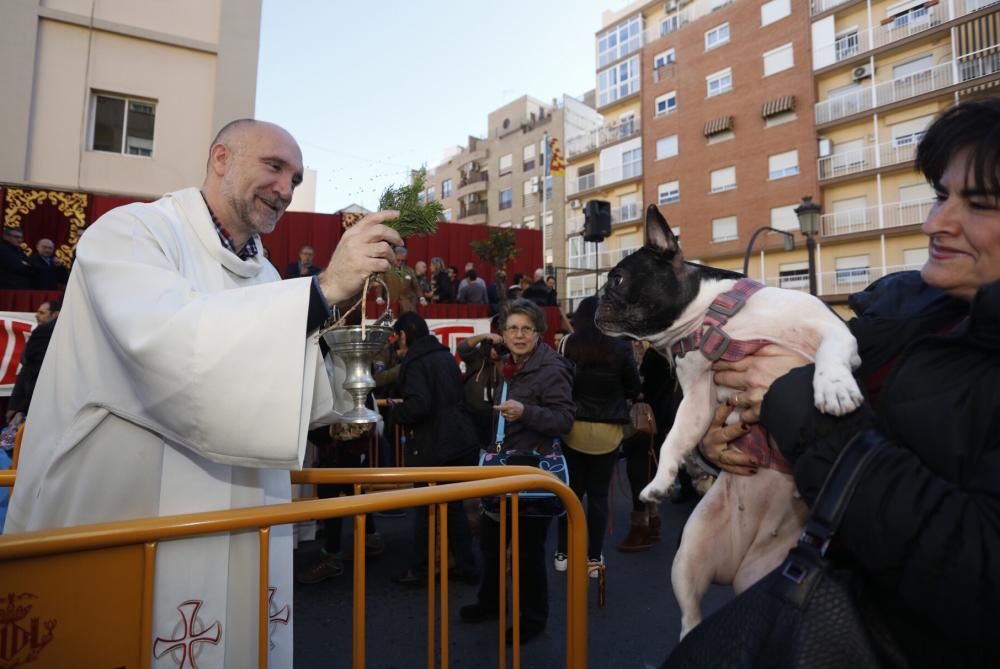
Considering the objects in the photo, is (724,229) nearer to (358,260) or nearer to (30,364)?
(30,364)

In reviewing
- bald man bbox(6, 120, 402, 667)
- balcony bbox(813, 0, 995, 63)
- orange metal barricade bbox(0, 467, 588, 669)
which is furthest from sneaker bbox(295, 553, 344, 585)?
balcony bbox(813, 0, 995, 63)

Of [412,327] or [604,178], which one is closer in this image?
[412,327]

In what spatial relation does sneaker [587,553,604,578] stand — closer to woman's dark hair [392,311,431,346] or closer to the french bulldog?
the french bulldog

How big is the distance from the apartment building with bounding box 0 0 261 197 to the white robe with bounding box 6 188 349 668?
12.2 meters

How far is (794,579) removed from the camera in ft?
3.19

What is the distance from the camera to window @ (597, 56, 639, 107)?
37.2 metres

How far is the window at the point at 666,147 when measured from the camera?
109 feet

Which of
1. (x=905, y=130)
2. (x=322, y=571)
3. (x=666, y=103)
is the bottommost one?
(x=322, y=571)

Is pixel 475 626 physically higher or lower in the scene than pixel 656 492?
lower

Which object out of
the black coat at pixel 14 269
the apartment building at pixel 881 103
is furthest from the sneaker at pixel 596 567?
the apartment building at pixel 881 103

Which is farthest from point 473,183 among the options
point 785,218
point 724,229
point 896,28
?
point 896,28

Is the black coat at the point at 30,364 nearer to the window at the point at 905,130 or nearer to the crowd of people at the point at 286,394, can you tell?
the crowd of people at the point at 286,394

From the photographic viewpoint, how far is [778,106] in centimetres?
2819

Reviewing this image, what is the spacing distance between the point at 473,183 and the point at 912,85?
108 ft
